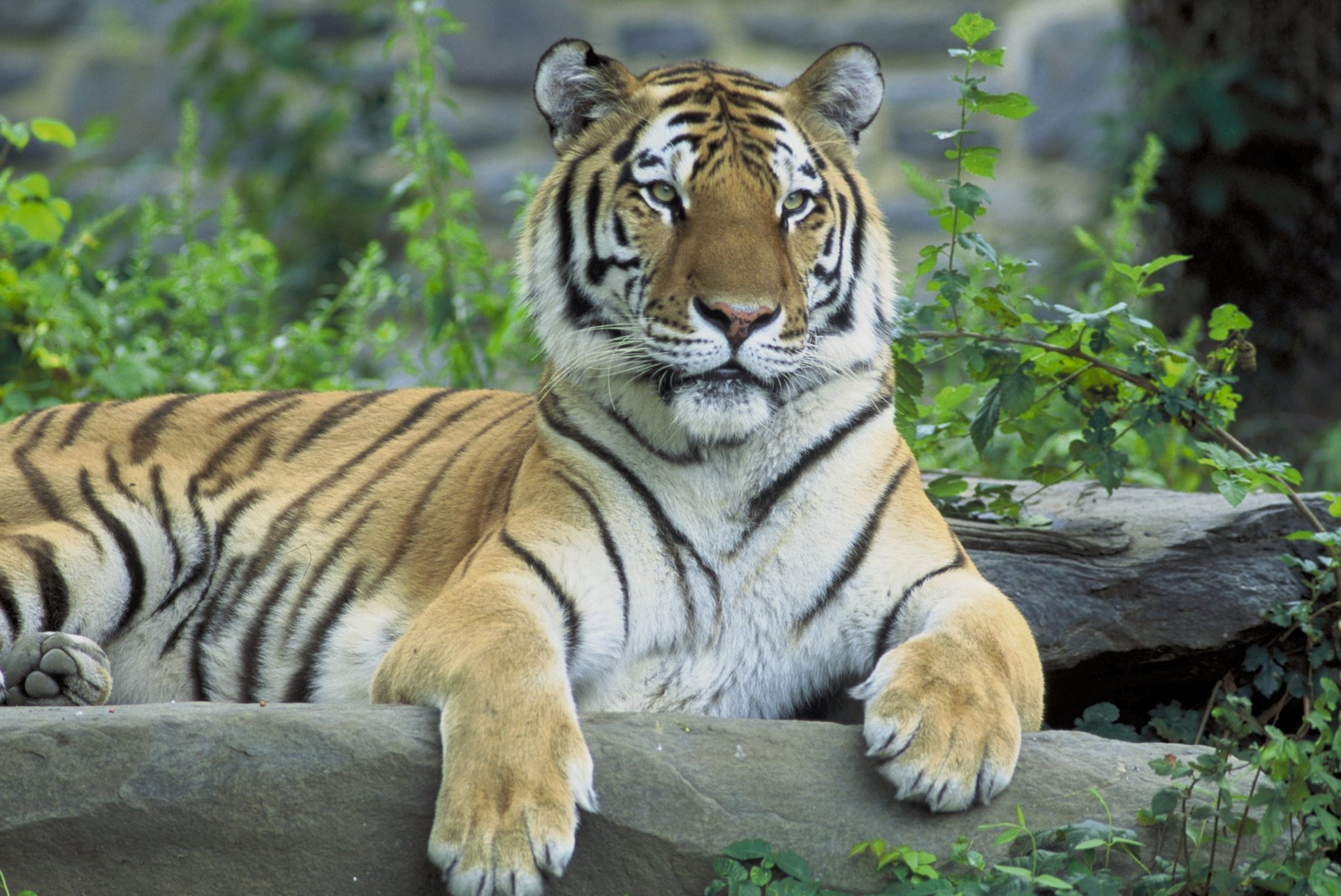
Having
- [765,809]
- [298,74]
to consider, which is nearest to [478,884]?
[765,809]

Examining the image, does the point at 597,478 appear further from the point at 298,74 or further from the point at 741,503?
the point at 298,74

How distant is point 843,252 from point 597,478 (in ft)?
2.12

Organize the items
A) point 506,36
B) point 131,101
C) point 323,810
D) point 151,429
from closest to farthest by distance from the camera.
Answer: point 323,810
point 151,429
point 506,36
point 131,101

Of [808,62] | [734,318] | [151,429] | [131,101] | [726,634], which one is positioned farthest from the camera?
[131,101]

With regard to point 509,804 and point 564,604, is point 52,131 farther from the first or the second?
point 509,804

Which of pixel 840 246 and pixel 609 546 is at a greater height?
pixel 840 246

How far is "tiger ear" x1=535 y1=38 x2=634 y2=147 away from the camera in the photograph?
285 cm

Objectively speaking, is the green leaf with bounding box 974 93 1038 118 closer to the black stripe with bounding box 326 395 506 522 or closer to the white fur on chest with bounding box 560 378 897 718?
the white fur on chest with bounding box 560 378 897 718

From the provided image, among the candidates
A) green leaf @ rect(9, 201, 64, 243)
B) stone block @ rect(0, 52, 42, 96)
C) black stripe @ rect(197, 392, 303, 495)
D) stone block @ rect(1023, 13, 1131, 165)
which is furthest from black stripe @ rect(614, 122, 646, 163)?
stone block @ rect(0, 52, 42, 96)

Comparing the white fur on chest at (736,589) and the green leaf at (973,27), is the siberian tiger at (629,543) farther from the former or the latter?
the green leaf at (973,27)

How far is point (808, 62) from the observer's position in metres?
6.84

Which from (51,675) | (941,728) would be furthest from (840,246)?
(51,675)

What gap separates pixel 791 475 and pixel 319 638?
3.60ft

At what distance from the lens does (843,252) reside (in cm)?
282
